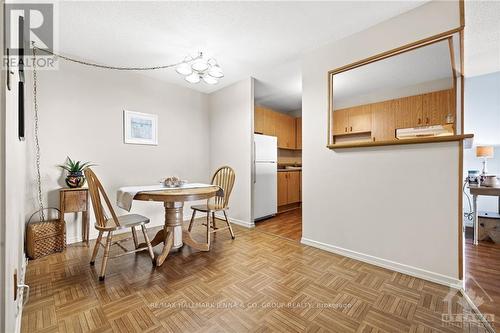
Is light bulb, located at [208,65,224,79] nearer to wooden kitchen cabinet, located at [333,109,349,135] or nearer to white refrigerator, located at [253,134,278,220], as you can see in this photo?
white refrigerator, located at [253,134,278,220]

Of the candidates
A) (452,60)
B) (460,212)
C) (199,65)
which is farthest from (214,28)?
(460,212)

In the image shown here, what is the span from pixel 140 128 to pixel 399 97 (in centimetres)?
344

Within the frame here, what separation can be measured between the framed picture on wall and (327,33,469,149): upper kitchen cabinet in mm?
2721

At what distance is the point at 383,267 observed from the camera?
2033 millimetres

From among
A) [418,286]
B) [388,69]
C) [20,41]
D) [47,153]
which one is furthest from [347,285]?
[47,153]

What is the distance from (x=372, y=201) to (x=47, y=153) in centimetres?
380

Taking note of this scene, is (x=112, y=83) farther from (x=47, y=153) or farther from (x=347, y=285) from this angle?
(x=347, y=285)

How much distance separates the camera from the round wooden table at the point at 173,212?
198cm

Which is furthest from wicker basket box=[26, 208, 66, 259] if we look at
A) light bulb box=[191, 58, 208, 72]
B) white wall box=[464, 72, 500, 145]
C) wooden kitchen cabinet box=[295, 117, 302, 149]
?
white wall box=[464, 72, 500, 145]

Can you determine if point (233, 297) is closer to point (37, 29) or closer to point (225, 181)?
point (225, 181)

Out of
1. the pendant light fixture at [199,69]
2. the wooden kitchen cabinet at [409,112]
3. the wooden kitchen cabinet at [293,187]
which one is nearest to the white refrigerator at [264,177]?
the wooden kitchen cabinet at [293,187]

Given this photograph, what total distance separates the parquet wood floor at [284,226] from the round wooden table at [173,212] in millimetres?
1175

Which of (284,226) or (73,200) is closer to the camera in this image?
(73,200)

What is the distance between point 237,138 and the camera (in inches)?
145
